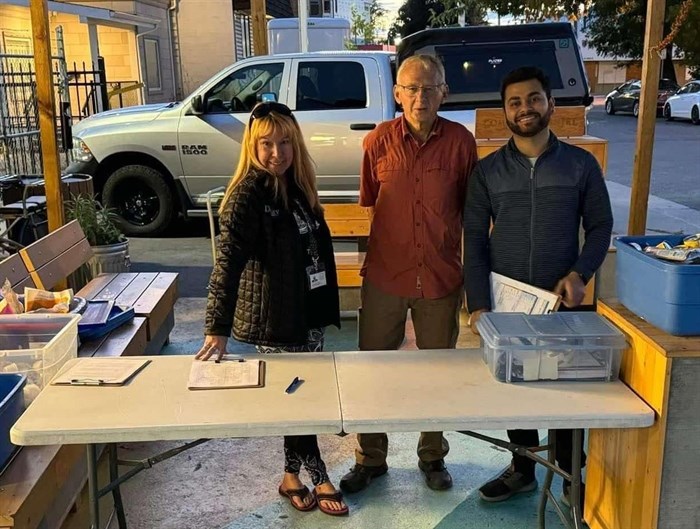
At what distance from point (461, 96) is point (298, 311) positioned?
18.2 ft

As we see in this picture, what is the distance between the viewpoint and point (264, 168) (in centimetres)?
282

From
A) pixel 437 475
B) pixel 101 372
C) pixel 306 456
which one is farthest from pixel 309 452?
pixel 101 372

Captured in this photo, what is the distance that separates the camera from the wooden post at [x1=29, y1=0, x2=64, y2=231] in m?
4.61

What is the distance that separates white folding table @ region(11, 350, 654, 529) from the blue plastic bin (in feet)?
0.59

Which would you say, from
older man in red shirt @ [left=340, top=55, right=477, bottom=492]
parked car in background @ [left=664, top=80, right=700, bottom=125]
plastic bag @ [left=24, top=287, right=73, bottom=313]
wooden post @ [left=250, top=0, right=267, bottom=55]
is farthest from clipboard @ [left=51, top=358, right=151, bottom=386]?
parked car in background @ [left=664, top=80, right=700, bottom=125]

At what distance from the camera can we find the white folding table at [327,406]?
2.16 metres

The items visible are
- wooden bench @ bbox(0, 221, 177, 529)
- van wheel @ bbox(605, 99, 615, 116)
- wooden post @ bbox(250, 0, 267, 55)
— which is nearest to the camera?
wooden bench @ bbox(0, 221, 177, 529)

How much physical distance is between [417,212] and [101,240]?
11.6 feet

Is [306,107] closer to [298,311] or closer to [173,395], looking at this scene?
[298,311]

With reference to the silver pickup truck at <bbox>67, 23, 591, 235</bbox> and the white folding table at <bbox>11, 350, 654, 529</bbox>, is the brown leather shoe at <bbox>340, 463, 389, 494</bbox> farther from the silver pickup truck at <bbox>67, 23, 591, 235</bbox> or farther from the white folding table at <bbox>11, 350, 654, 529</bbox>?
the silver pickup truck at <bbox>67, 23, 591, 235</bbox>

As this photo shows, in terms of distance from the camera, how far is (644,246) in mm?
2631

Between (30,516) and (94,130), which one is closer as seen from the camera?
(30,516)

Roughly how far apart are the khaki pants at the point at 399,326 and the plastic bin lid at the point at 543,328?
472 millimetres

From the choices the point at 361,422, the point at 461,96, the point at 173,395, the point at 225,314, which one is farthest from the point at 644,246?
the point at 461,96
